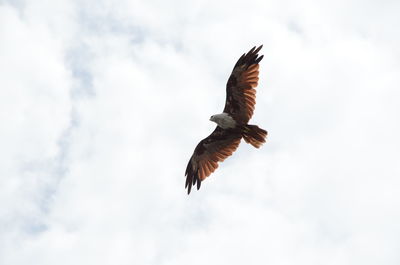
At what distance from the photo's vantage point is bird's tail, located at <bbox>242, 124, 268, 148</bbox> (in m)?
21.5

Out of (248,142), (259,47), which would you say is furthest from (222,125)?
(259,47)

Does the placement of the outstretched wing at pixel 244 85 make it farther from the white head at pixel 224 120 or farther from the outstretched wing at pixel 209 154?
the outstretched wing at pixel 209 154

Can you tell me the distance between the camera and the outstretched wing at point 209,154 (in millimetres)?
23266

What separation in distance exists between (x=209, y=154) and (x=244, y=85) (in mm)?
3496

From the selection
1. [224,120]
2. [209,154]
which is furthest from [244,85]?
[209,154]

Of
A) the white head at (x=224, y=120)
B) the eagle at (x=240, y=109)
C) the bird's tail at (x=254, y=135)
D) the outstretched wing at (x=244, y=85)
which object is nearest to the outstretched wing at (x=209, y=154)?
the eagle at (x=240, y=109)

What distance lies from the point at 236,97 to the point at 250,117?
2.57ft

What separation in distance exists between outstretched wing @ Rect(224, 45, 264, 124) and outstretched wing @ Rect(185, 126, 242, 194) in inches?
49.9

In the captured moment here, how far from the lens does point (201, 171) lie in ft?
79.0

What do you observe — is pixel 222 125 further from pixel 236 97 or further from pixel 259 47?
pixel 259 47

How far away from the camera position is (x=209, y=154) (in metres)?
24.0

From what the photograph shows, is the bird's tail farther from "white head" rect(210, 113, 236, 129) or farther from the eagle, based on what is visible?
"white head" rect(210, 113, 236, 129)

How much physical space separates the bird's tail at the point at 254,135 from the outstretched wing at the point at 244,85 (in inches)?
11.9

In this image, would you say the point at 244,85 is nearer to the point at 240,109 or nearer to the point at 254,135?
the point at 240,109
